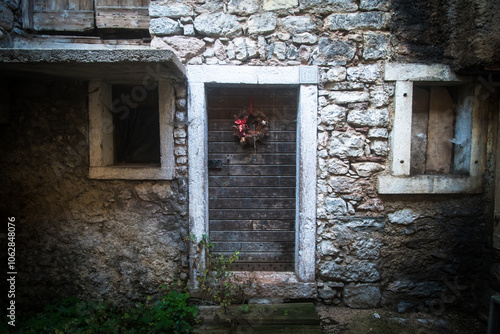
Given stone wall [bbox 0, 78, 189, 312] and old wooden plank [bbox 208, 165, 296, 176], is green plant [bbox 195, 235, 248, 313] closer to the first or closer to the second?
stone wall [bbox 0, 78, 189, 312]

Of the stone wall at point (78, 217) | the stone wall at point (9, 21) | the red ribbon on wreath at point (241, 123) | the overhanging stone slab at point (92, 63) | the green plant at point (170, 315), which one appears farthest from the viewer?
the red ribbon on wreath at point (241, 123)

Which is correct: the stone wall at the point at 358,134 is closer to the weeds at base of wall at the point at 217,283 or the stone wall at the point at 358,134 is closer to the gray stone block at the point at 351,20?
the gray stone block at the point at 351,20

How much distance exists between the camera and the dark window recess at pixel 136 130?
318 cm

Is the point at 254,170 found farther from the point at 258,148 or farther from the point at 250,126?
the point at 250,126

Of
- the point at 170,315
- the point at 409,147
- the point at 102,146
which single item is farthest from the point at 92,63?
the point at 409,147

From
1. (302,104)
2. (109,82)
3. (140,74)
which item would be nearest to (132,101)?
(109,82)

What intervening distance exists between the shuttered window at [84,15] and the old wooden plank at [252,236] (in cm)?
253

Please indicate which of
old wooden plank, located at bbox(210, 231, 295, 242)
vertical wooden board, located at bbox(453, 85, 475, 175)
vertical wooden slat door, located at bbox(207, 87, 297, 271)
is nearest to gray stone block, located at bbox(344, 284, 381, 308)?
vertical wooden slat door, located at bbox(207, 87, 297, 271)

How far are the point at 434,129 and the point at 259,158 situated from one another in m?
2.06

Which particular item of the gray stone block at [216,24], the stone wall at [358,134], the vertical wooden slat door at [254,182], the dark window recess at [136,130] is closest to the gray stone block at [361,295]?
the stone wall at [358,134]

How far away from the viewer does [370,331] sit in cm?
271

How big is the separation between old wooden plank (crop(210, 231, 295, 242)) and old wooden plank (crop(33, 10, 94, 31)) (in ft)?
9.25

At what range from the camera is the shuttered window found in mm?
3027

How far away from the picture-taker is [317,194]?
9.72 ft
